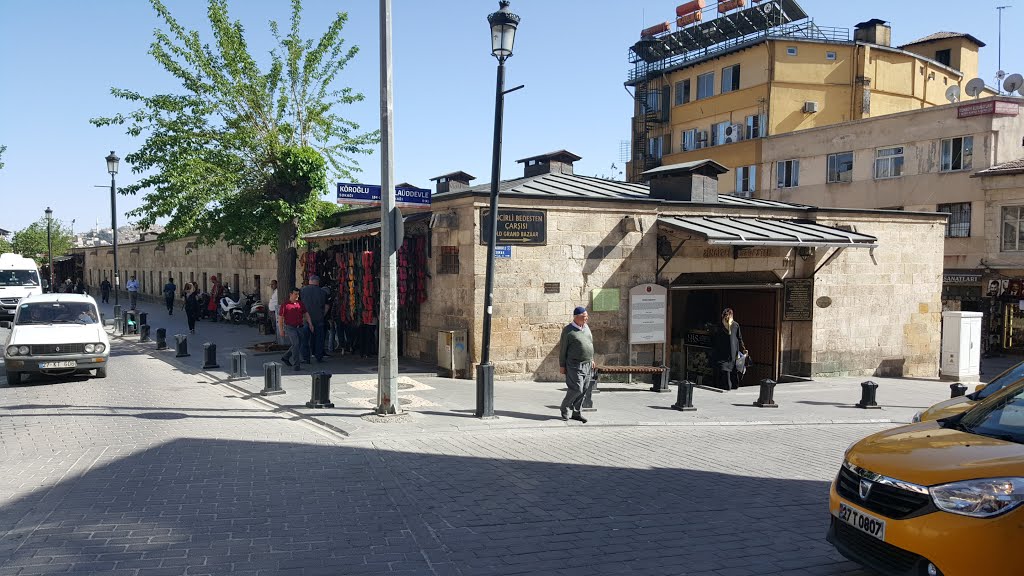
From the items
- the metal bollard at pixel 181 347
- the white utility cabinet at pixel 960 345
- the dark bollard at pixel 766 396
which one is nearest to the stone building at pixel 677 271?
the white utility cabinet at pixel 960 345

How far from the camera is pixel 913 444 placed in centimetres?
487

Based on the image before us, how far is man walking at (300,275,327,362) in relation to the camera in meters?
15.5

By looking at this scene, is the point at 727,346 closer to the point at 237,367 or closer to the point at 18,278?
the point at 237,367

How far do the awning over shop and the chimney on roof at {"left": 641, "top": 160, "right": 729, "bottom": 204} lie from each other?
3.16 feet

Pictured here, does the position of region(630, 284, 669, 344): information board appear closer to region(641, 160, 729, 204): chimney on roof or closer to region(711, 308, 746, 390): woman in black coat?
region(711, 308, 746, 390): woman in black coat

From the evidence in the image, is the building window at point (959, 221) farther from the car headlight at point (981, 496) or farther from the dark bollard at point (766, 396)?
the car headlight at point (981, 496)

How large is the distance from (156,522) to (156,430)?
3948 millimetres

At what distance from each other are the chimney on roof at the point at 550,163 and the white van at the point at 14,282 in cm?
2037

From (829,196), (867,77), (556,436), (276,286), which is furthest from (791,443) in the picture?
(867,77)

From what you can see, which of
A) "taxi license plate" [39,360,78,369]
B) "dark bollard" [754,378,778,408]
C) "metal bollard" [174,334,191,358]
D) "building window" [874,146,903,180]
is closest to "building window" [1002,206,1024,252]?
"building window" [874,146,903,180]

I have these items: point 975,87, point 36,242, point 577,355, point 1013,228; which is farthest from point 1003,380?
point 36,242

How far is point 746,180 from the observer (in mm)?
39438

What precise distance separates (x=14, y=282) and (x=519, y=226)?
24049mm

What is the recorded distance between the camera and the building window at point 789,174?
1431 inches
